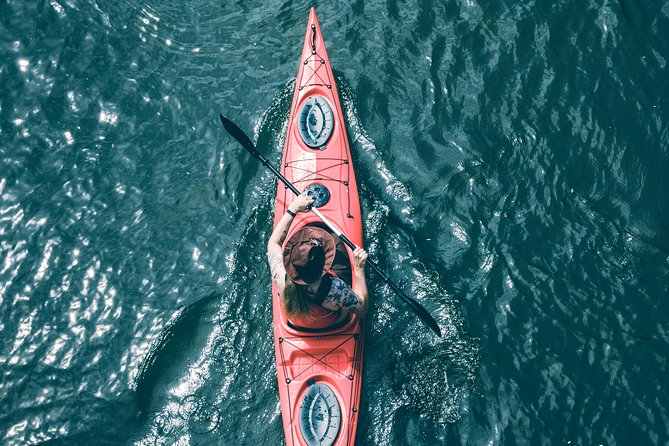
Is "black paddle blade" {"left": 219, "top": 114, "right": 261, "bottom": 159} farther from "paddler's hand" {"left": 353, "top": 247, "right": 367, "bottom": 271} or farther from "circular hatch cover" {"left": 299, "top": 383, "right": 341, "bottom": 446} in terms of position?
"circular hatch cover" {"left": 299, "top": 383, "right": 341, "bottom": 446}

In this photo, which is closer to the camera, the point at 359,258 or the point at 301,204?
the point at 359,258

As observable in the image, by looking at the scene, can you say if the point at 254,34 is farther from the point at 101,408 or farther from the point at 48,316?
the point at 101,408

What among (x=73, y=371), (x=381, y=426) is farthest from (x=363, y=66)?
(x=73, y=371)

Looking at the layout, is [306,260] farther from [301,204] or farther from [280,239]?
[301,204]

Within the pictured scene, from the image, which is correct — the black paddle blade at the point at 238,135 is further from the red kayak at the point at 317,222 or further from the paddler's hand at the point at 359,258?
the paddler's hand at the point at 359,258

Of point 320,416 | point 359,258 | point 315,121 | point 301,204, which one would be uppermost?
point 315,121

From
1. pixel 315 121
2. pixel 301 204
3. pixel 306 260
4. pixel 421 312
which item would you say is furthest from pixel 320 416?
pixel 315 121
